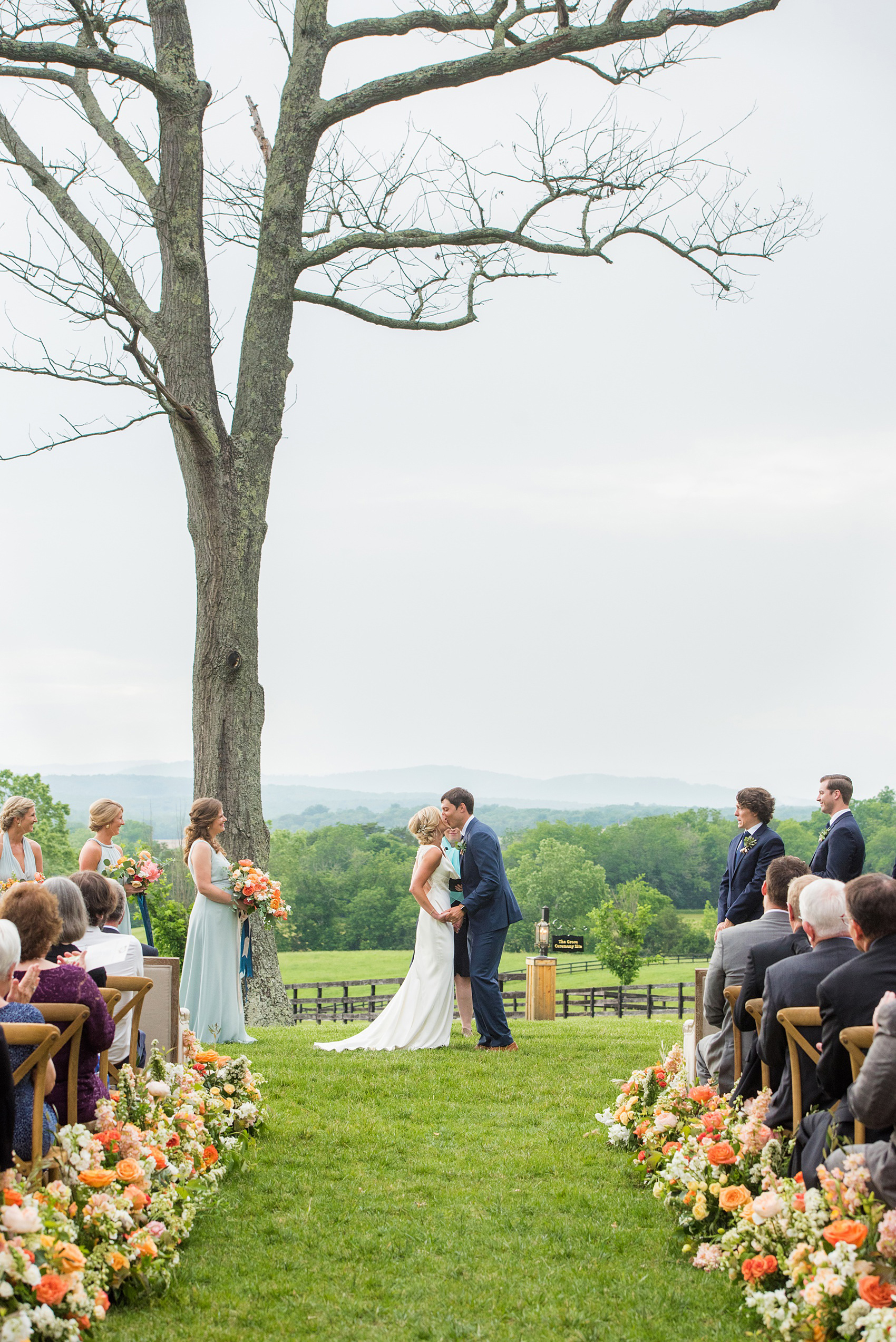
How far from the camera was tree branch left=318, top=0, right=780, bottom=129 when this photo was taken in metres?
12.5

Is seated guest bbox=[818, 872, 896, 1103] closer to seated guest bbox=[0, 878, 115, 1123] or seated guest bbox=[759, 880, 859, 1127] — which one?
seated guest bbox=[759, 880, 859, 1127]

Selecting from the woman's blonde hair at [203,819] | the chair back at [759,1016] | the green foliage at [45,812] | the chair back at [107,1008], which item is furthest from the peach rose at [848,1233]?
the green foliage at [45,812]

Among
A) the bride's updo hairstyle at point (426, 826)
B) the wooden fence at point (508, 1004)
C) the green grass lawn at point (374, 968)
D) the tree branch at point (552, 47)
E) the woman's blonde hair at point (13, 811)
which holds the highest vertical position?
the tree branch at point (552, 47)

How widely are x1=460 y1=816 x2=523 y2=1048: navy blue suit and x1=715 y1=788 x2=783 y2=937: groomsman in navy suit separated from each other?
70.3 inches

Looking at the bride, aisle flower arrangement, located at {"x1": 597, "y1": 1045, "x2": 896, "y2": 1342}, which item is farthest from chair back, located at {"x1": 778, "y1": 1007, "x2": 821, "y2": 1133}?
the bride

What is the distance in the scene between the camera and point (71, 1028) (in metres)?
4.27

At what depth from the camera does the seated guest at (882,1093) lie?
3584mm

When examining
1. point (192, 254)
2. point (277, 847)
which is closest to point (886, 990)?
point (192, 254)

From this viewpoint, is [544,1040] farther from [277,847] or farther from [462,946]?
[277,847]

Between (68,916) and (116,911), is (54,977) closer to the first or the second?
(68,916)

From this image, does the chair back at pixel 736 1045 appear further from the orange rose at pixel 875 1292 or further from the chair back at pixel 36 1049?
the chair back at pixel 36 1049

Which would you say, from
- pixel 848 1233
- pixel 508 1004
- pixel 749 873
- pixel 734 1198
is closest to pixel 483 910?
pixel 749 873

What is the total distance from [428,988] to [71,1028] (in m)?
5.71

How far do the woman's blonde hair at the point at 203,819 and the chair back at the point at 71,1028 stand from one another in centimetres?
447
